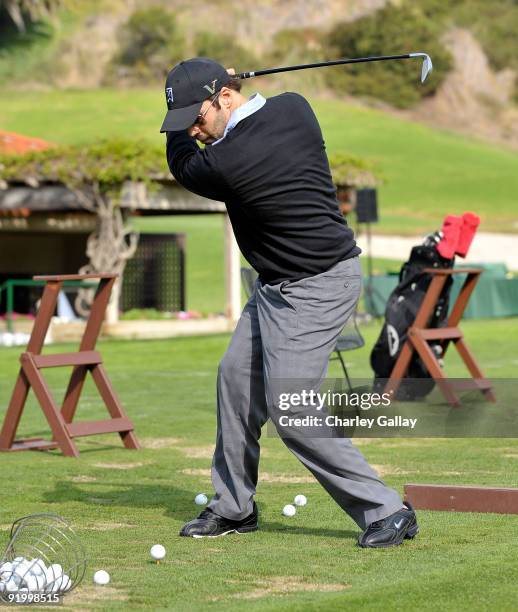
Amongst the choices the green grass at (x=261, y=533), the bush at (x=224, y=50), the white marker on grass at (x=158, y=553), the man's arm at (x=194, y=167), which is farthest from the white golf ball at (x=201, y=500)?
the bush at (x=224, y=50)

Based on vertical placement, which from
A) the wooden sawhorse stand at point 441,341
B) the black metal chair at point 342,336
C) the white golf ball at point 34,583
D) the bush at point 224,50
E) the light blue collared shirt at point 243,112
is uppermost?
Answer: the light blue collared shirt at point 243,112

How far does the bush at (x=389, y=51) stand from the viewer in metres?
87.6

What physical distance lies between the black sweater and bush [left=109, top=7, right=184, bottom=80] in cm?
8954

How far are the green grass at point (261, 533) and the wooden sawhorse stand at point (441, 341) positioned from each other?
166 centimetres

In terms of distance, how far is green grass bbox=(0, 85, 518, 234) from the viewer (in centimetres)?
5728

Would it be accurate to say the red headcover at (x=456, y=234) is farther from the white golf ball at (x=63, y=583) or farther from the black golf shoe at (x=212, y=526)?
the white golf ball at (x=63, y=583)

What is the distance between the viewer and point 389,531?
19.2 ft

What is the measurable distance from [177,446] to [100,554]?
386 cm

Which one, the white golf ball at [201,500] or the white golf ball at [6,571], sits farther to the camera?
the white golf ball at [201,500]

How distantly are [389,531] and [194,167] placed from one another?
1.75m

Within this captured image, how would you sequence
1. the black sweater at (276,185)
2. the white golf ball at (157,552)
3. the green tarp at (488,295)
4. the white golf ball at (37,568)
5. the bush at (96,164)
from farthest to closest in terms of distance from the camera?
the green tarp at (488,295) < the bush at (96,164) < the black sweater at (276,185) < the white golf ball at (157,552) < the white golf ball at (37,568)

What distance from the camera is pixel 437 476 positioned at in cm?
799

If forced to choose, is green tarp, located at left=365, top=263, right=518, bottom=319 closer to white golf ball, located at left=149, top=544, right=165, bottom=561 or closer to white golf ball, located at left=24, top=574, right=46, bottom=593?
white golf ball, located at left=149, top=544, right=165, bottom=561

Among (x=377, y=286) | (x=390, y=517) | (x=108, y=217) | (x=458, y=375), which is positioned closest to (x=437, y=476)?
(x=390, y=517)
